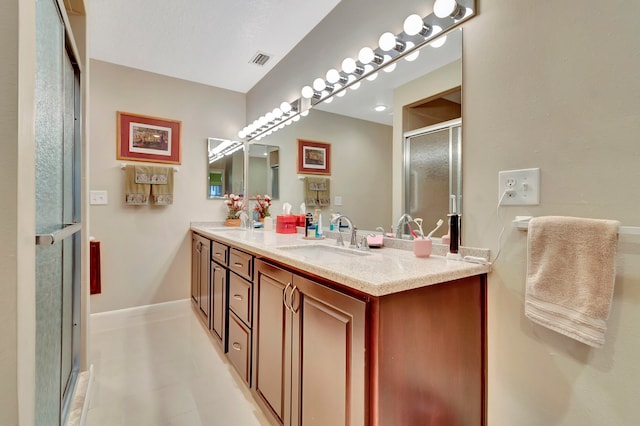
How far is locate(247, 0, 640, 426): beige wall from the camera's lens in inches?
33.4

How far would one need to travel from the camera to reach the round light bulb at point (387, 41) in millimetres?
1519

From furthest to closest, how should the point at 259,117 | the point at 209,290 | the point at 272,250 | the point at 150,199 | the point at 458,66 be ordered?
the point at 259,117 < the point at 150,199 < the point at 209,290 < the point at 272,250 < the point at 458,66

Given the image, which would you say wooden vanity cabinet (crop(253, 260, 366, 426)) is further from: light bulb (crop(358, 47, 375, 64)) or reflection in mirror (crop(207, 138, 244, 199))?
Result: reflection in mirror (crop(207, 138, 244, 199))

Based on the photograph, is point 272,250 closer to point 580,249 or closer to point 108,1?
point 580,249

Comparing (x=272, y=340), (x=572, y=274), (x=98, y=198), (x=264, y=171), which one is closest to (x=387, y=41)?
(x=572, y=274)

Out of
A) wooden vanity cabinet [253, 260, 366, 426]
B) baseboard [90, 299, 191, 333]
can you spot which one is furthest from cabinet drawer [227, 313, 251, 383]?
baseboard [90, 299, 191, 333]

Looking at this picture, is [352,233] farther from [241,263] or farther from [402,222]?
[241,263]

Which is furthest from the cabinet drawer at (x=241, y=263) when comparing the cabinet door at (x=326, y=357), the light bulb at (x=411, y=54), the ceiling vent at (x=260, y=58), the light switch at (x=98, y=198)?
the ceiling vent at (x=260, y=58)

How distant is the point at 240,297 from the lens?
1.72 meters

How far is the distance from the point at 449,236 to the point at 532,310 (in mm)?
421

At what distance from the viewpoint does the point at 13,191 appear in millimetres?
568

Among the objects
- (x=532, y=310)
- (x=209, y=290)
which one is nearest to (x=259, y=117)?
(x=209, y=290)

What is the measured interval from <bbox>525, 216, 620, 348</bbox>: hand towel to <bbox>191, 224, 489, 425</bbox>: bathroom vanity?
0.21 m

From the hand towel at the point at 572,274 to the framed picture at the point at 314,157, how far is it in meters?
1.50
